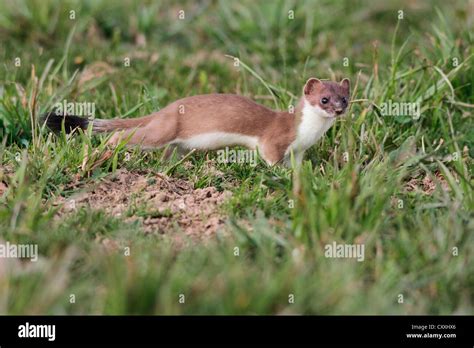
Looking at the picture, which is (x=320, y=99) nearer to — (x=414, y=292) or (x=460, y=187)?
(x=460, y=187)

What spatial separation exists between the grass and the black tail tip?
0.31 ft

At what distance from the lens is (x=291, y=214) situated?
200 inches

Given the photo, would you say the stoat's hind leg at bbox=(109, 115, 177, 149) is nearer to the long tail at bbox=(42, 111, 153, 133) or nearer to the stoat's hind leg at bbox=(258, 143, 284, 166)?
the long tail at bbox=(42, 111, 153, 133)

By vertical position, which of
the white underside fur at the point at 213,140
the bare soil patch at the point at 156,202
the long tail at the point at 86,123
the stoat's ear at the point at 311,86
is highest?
the stoat's ear at the point at 311,86

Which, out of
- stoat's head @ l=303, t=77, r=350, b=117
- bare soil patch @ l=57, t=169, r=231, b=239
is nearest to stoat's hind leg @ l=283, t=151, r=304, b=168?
stoat's head @ l=303, t=77, r=350, b=117

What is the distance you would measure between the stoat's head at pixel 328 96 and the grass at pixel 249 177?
0.55 ft

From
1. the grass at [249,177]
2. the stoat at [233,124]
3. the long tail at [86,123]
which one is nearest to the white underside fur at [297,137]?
the stoat at [233,124]

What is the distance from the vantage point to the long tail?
6090 millimetres

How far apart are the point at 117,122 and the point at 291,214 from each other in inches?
72.9

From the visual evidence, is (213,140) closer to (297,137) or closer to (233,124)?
(233,124)

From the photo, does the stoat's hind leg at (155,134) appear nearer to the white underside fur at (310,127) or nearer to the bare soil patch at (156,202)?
the bare soil patch at (156,202)

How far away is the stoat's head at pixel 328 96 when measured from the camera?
6.00 m

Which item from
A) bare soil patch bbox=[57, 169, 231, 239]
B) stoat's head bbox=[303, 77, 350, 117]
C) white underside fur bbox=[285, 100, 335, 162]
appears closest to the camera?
bare soil patch bbox=[57, 169, 231, 239]
